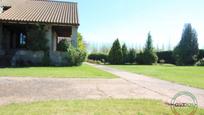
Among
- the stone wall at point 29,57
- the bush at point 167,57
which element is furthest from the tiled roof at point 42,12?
the bush at point 167,57

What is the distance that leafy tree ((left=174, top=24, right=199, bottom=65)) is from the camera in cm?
4694

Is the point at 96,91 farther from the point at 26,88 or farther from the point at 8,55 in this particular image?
the point at 8,55

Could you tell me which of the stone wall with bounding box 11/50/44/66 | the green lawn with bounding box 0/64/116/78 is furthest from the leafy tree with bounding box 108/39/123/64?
the green lawn with bounding box 0/64/116/78

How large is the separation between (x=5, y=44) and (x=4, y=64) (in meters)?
3.95

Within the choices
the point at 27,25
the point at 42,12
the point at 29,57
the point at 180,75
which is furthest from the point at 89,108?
the point at 42,12

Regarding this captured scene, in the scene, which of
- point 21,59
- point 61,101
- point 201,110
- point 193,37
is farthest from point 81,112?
point 193,37

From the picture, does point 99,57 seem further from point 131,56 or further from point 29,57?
point 29,57

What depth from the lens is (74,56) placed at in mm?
25156

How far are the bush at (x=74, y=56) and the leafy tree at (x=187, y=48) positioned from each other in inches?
1011

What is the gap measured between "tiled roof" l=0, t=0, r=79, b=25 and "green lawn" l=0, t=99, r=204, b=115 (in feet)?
58.0

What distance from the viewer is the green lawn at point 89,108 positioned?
23.4 feet

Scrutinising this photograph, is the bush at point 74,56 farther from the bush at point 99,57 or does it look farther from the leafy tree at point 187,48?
the bush at point 99,57

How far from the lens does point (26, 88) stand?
1109 cm

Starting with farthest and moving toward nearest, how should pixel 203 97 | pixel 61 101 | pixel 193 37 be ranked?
1. pixel 193 37
2. pixel 203 97
3. pixel 61 101
